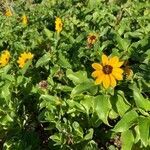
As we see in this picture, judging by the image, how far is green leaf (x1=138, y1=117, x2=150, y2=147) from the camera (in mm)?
2217

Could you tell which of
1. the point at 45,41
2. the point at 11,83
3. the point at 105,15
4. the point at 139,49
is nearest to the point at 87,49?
the point at 139,49

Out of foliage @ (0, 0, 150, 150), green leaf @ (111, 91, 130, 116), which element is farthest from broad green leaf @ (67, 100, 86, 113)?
green leaf @ (111, 91, 130, 116)

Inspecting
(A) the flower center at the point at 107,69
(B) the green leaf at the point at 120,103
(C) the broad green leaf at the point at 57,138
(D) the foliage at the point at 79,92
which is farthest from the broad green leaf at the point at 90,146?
(A) the flower center at the point at 107,69

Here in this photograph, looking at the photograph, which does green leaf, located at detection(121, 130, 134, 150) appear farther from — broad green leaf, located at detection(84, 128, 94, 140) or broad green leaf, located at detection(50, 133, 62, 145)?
broad green leaf, located at detection(50, 133, 62, 145)

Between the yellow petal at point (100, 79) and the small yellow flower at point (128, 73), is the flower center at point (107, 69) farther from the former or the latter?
the small yellow flower at point (128, 73)

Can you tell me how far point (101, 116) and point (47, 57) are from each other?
857mm

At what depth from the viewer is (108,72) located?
238 cm

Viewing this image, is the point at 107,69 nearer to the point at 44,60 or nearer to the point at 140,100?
the point at 140,100

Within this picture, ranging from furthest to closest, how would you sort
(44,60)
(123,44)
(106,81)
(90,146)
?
(44,60) → (123,44) → (90,146) → (106,81)

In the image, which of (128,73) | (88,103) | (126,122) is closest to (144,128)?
(126,122)

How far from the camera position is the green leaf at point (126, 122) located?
2299 millimetres

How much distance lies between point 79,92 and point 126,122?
329 millimetres

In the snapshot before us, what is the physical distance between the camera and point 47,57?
3.11 metres

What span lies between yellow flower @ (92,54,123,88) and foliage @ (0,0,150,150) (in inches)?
3.0
